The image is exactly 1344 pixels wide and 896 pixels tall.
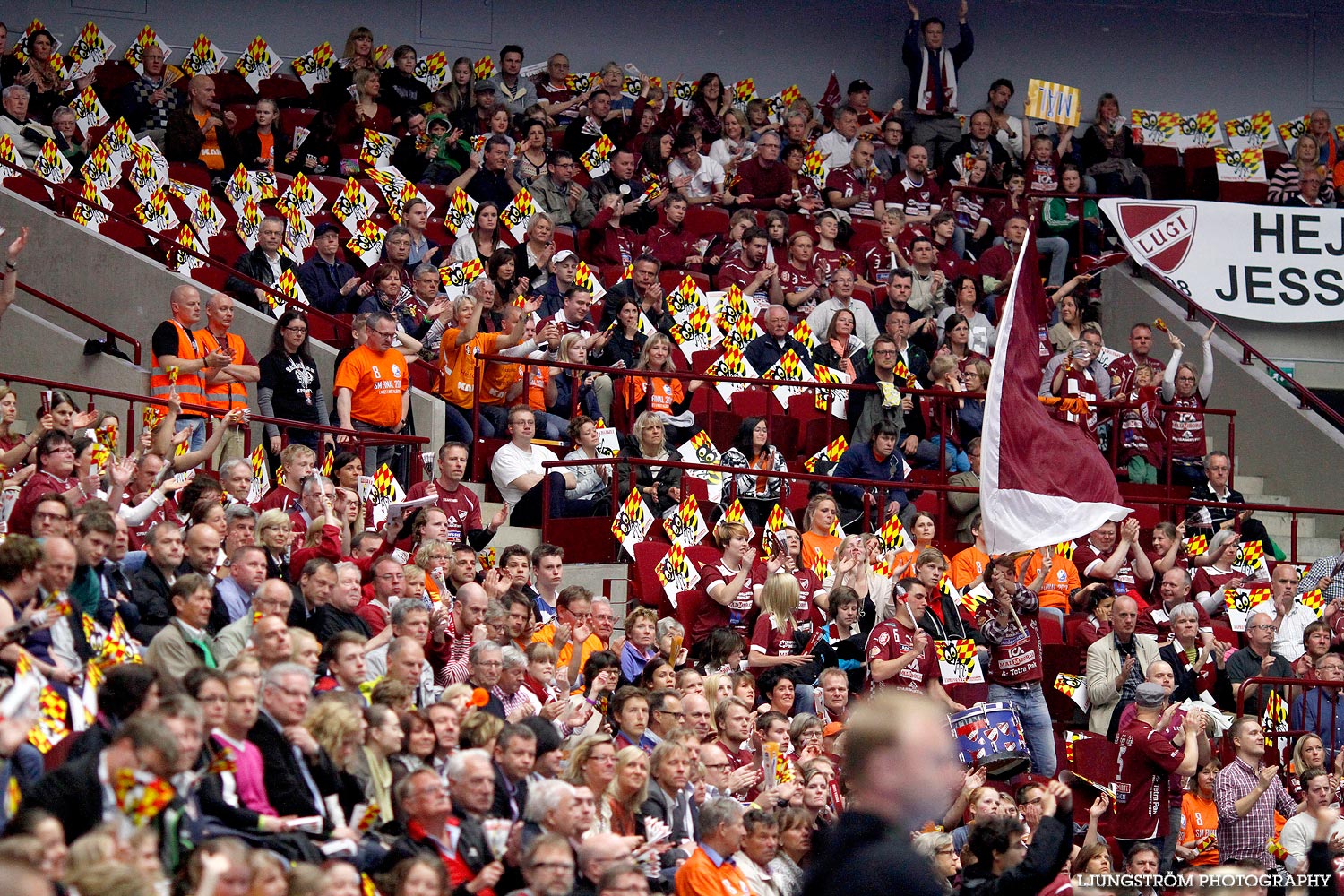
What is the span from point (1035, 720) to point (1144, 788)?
3.22 feet

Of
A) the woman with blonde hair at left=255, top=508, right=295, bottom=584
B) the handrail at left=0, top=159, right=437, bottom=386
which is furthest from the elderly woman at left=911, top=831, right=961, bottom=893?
the handrail at left=0, top=159, right=437, bottom=386

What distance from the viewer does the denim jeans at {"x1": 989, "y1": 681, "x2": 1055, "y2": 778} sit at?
11.2 metres

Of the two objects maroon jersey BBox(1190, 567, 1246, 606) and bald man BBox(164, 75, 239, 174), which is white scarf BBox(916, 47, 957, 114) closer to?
bald man BBox(164, 75, 239, 174)

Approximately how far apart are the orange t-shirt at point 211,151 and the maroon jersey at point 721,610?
20.5 feet

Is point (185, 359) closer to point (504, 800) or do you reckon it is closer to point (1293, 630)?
point (504, 800)

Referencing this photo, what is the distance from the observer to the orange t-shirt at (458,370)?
13062 mm

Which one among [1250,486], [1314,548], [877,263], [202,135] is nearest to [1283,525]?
[1314,548]

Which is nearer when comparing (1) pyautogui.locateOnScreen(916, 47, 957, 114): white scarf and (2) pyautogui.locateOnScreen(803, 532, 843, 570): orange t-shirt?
(2) pyautogui.locateOnScreen(803, 532, 843, 570): orange t-shirt

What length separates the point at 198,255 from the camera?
13273 mm

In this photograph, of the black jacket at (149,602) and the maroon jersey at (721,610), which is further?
the maroon jersey at (721,610)

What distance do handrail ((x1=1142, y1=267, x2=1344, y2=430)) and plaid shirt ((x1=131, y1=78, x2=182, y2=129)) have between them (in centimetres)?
904

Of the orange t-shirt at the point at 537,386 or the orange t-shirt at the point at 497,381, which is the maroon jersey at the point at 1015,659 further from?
the orange t-shirt at the point at 497,381

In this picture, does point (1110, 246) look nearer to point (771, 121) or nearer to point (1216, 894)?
point (771, 121)

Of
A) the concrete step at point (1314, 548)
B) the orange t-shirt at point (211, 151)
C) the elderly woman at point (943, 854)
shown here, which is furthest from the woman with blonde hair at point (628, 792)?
the orange t-shirt at point (211, 151)
